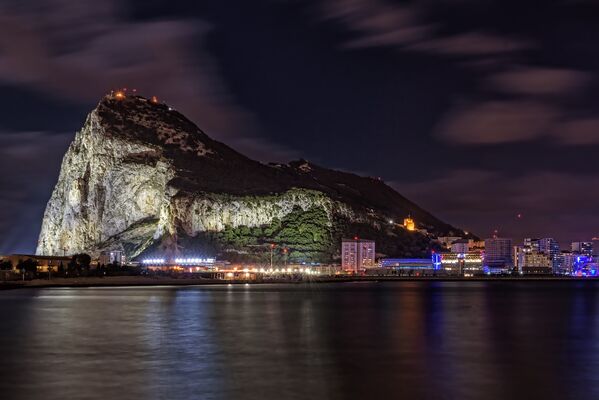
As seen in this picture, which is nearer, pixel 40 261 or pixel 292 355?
pixel 292 355

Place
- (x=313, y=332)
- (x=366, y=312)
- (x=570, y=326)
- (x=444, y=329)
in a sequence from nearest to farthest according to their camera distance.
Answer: (x=313, y=332), (x=444, y=329), (x=570, y=326), (x=366, y=312)

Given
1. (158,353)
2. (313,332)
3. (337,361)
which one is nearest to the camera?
(337,361)

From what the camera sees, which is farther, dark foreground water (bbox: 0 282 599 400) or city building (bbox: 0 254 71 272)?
city building (bbox: 0 254 71 272)

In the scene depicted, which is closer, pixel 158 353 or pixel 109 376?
pixel 109 376

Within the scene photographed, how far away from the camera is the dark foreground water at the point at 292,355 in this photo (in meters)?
29.1

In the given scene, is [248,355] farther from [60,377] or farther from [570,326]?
[570,326]

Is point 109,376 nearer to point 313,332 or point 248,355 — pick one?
point 248,355

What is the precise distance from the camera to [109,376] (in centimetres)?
3198

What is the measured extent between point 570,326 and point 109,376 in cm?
4048

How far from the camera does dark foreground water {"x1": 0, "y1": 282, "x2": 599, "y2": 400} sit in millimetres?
29094

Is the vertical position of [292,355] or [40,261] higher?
[40,261]

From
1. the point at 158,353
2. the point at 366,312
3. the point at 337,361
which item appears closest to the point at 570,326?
the point at 366,312

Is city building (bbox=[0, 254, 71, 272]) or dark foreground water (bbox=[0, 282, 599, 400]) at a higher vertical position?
city building (bbox=[0, 254, 71, 272])

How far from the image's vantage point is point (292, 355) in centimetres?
3925
